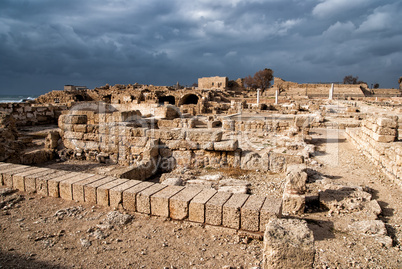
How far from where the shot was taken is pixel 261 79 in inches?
2421

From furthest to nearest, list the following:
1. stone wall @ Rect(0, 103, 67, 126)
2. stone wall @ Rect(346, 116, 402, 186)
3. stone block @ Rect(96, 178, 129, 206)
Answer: stone wall @ Rect(0, 103, 67, 126)
stone wall @ Rect(346, 116, 402, 186)
stone block @ Rect(96, 178, 129, 206)

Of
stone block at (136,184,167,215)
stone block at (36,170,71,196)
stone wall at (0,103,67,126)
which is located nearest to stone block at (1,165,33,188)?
stone block at (36,170,71,196)

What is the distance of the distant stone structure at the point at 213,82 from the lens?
5450 centimetres

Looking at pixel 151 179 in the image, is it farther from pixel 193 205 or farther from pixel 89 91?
pixel 89 91

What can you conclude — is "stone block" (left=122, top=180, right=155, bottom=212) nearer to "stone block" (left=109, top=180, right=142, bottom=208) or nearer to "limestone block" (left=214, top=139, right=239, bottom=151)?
"stone block" (left=109, top=180, right=142, bottom=208)

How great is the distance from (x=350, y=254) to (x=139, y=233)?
266 cm

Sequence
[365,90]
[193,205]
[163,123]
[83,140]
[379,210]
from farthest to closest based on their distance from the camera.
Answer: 1. [365,90]
2. [163,123]
3. [83,140]
4. [379,210]
5. [193,205]

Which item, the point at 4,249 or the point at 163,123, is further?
Result: the point at 163,123

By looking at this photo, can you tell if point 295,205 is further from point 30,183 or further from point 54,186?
point 30,183

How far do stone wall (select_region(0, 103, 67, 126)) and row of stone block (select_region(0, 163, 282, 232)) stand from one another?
15538mm

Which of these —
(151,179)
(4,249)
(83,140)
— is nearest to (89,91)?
(83,140)

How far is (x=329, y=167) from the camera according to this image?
706 cm

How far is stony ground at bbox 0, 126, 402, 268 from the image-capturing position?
272 cm

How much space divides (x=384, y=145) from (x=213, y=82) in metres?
50.2
